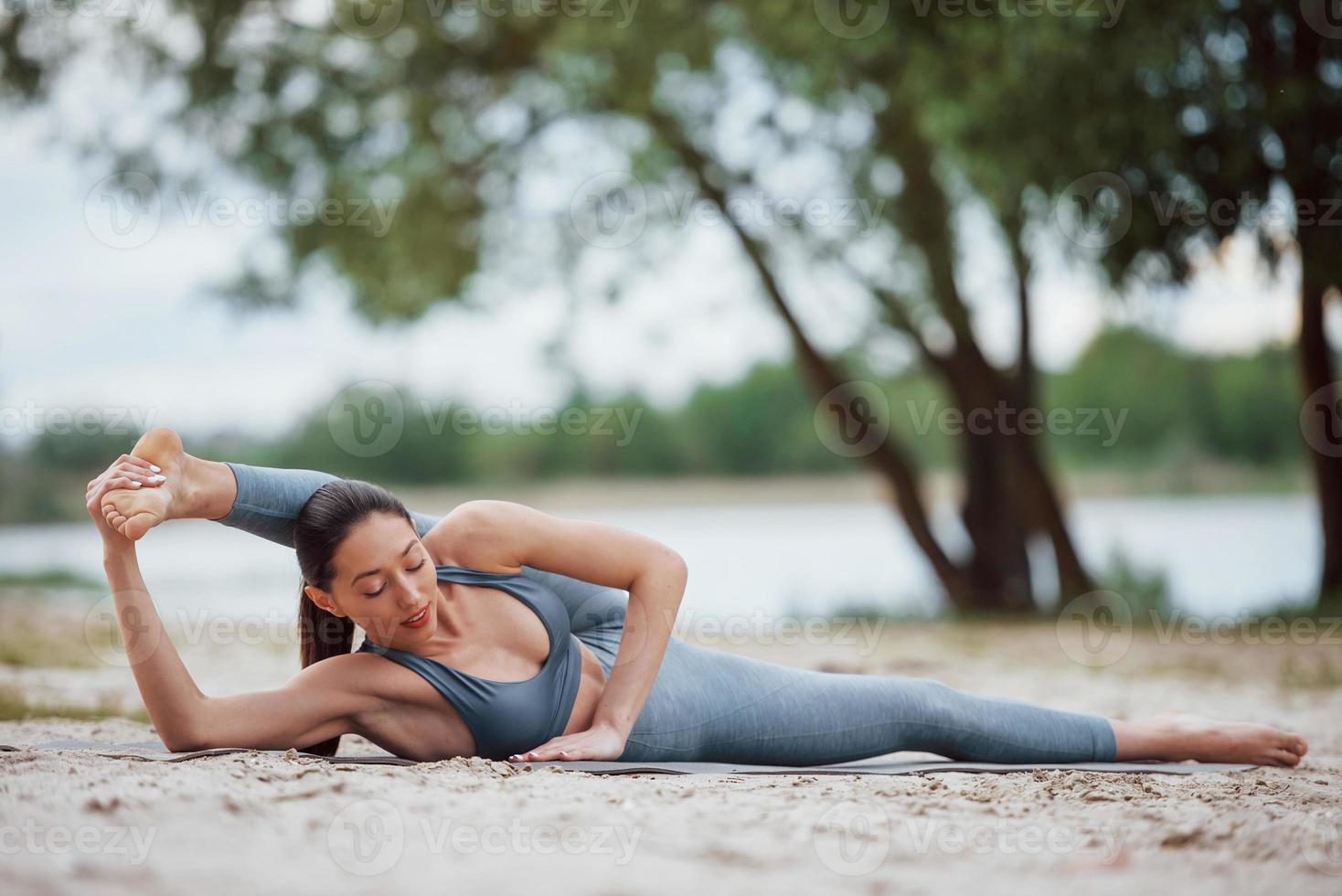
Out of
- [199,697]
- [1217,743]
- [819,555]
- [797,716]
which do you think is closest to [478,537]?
[199,697]

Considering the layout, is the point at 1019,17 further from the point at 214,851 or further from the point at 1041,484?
the point at 214,851

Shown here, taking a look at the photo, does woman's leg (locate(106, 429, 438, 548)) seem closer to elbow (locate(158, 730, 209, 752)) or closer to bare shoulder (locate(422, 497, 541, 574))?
bare shoulder (locate(422, 497, 541, 574))

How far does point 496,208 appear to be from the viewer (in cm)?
1014

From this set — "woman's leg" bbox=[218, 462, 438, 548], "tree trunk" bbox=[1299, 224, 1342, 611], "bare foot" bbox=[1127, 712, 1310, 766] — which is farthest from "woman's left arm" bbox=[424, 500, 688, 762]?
"tree trunk" bbox=[1299, 224, 1342, 611]

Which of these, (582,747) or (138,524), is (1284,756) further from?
(138,524)

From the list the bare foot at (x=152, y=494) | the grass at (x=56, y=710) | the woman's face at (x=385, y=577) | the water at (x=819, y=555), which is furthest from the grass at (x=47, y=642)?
the woman's face at (x=385, y=577)

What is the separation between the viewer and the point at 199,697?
278cm

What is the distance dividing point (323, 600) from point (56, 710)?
79.5 inches

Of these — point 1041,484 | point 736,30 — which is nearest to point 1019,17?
point 736,30

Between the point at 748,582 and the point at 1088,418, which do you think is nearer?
the point at 1088,418

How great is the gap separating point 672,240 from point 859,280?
1533 mm

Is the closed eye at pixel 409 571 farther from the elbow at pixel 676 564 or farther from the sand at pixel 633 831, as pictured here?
the elbow at pixel 676 564

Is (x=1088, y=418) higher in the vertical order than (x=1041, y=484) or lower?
higher

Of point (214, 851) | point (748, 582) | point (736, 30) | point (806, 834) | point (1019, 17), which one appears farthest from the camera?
point (748, 582)
